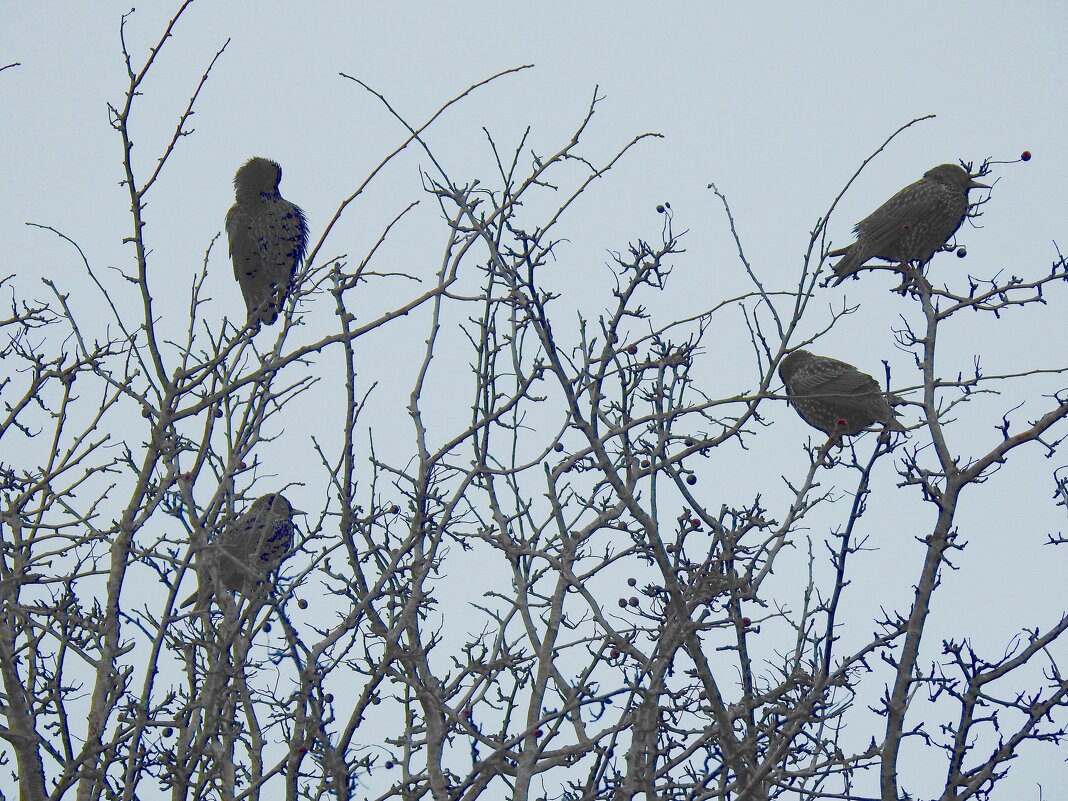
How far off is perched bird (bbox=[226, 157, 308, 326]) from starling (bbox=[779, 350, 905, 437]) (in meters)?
3.83

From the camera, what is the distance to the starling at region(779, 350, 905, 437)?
288 inches

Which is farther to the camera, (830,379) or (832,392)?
(830,379)

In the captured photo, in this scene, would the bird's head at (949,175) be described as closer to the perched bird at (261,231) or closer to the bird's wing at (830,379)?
the bird's wing at (830,379)

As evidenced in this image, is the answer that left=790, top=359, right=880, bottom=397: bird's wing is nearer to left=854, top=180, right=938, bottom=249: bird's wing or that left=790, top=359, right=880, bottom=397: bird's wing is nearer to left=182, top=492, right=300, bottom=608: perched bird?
left=854, top=180, right=938, bottom=249: bird's wing

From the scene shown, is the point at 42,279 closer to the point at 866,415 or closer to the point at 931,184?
the point at 866,415

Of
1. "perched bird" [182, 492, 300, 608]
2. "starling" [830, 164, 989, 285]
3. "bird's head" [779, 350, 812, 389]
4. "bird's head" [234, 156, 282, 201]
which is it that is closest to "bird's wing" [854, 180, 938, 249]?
"starling" [830, 164, 989, 285]

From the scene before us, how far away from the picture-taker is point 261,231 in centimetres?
920

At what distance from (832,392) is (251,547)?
13.0 ft

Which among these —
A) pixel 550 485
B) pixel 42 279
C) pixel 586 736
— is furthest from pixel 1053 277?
pixel 42 279

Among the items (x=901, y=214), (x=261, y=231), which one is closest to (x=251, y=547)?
(x=261, y=231)

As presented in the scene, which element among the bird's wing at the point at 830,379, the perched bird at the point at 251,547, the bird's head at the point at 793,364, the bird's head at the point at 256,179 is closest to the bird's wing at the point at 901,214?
the bird's wing at the point at 830,379

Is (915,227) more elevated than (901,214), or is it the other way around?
(901,214)

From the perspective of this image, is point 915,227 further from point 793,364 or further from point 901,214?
point 793,364

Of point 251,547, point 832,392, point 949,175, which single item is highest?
point 949,175
